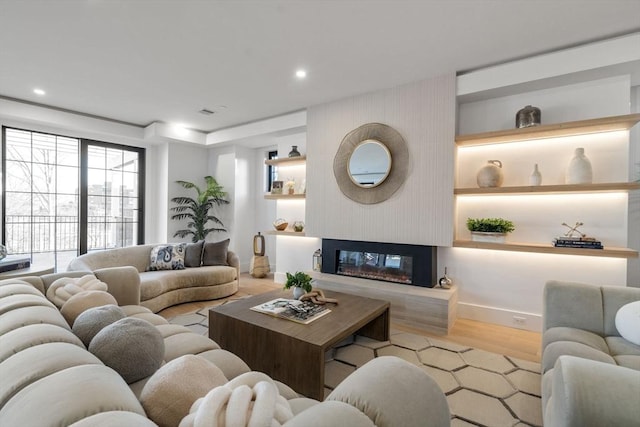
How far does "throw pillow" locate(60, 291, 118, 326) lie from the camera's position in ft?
5.15

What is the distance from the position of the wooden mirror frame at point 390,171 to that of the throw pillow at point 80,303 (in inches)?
114

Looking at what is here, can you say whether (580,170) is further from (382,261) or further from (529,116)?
(382,261)

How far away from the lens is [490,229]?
10.4 ft

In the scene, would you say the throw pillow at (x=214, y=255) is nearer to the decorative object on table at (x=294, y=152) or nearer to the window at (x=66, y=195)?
the decorative object on table at (x=294, y=152)

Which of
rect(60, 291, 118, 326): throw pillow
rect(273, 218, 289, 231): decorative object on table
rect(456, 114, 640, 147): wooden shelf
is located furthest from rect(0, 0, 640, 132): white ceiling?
rect(60, 291, 118, 326): throw pillow

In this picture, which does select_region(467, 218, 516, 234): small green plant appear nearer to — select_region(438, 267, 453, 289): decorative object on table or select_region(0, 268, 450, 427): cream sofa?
select_region(438, 267, 453, 289): decorative object on table

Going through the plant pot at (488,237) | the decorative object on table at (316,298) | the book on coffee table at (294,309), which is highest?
the plant pot at (488,237)

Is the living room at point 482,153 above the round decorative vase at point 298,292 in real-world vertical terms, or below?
above

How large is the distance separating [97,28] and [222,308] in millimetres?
2532

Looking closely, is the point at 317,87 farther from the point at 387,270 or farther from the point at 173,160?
the point at 173,160

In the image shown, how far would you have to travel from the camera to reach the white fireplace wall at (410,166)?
3.34 m

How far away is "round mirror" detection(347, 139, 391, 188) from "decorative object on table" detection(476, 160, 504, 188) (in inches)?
39.7

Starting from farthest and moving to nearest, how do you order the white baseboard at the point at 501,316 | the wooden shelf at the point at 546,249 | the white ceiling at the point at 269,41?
the white baseboard at the point at 501,316, the wooden shelf at the point at 546,249, the white ceiling at the point at 269,41

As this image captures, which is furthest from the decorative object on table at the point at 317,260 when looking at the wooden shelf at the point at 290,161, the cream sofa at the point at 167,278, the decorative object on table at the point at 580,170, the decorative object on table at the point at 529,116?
the decorative object on table at the point at 580,170
